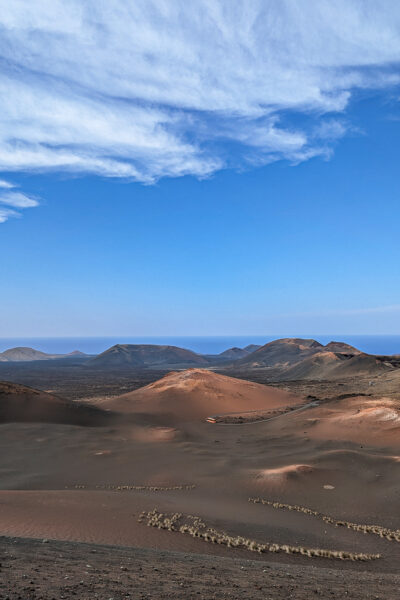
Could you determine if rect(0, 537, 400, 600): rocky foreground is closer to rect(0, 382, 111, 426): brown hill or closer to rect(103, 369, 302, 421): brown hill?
rect(0, 382, 111, 426): brown hill

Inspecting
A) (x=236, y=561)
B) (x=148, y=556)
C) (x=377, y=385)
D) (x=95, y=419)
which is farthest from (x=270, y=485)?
(x=377, y=385)

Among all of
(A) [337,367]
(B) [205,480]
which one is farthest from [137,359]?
(B) [205,480]

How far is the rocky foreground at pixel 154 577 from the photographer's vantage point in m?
6.14

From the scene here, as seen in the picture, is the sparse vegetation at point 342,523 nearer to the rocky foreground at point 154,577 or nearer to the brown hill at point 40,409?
the rocky foreground at point 154,577

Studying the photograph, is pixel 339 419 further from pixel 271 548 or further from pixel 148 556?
pixel 148 556

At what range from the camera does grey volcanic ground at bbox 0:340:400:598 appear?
11.1 meters

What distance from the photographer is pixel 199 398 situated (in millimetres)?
52906

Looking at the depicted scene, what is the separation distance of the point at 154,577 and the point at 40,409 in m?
37.5

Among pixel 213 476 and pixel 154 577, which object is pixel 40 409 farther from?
pixel 154 577

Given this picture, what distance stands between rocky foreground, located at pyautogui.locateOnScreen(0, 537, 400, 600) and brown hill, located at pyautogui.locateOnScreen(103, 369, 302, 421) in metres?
38.0

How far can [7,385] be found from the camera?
43.6 metres

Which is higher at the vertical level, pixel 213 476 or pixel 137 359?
pixel 213 476

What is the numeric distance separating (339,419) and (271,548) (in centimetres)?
2546

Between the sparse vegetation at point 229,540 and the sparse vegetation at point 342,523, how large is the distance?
97.4 inches
